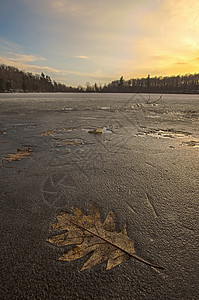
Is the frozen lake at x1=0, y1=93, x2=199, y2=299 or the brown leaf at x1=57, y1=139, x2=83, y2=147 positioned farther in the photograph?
the brown leaf at x1=57, y1=139, x2=83, y2=147

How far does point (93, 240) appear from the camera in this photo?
98 centimetres

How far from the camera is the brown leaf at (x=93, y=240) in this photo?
0.91 meters

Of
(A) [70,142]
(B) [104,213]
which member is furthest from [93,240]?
(A) [70,142]

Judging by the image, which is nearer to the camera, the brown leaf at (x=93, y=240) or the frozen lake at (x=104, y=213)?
the frozen lake at (x=104, y=213)

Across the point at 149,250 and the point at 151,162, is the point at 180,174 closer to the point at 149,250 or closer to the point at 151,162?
the point at 151,162

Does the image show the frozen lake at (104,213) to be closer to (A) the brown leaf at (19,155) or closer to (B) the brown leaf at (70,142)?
(A) the brown leaf at (19,155)

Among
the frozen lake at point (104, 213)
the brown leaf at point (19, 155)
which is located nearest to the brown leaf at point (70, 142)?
the frozen lake at point (104, 213)

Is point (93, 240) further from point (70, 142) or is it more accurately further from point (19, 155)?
point (70, 142)

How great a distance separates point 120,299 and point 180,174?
160 centimetres

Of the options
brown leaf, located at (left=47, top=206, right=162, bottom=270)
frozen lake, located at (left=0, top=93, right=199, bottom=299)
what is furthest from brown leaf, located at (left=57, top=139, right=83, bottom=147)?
brown leaf, located at (left=47, top=206, right=162, bottom=270)

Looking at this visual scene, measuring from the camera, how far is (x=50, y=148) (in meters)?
2.93

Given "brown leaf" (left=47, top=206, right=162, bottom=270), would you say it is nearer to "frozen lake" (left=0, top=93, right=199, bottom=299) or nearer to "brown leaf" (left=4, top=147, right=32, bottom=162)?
"frozen lake" (left=0, top=93, right=199, bottom=299)

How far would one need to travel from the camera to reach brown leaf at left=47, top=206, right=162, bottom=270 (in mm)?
907

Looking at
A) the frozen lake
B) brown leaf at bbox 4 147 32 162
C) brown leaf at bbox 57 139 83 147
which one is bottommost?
the frozen lake
